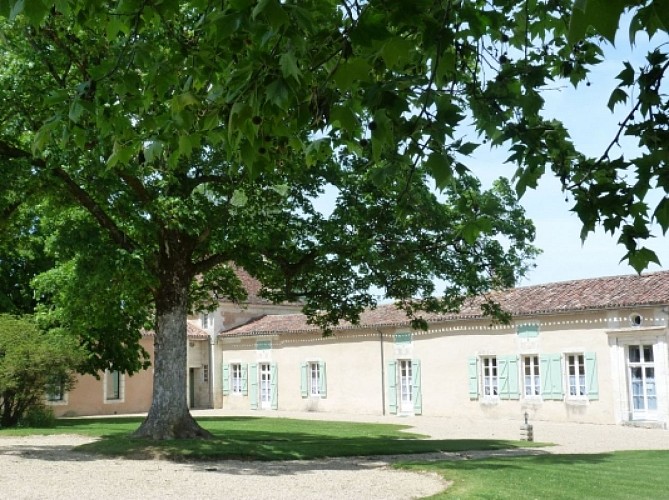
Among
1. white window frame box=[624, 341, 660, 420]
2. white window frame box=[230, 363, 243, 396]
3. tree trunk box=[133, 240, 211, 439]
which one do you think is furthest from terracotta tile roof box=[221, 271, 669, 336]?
white window frame box=[230, 363, 243, 396]

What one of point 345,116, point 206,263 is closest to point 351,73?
point 345,116

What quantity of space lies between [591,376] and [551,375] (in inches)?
53.4

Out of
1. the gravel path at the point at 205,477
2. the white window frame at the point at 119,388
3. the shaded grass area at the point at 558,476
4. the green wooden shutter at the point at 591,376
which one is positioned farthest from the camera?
the white window frame at the point at 119,388

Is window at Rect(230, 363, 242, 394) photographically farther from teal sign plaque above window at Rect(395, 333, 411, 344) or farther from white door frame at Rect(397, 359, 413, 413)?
teal sign plaque above window at Rect(395, 333, 411, 344)

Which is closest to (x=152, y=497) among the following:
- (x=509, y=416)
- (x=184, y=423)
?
(x=184, y=423)

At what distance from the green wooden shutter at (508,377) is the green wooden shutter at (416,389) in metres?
3.37

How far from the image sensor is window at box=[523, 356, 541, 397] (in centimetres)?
2488

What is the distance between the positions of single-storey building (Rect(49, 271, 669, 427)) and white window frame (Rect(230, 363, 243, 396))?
0.19 ft

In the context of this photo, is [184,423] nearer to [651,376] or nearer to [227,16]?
[651,376]

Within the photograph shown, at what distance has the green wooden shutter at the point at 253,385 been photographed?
35125 millimetres

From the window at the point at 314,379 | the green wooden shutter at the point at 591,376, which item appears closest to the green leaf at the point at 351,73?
the green wooden shutter at the point at 591,376

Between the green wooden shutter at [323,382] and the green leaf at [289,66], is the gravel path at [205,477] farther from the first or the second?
the green wooden shutter at [323,382]

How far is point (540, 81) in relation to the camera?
4.21 metres

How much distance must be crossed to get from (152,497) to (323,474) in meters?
2.94
